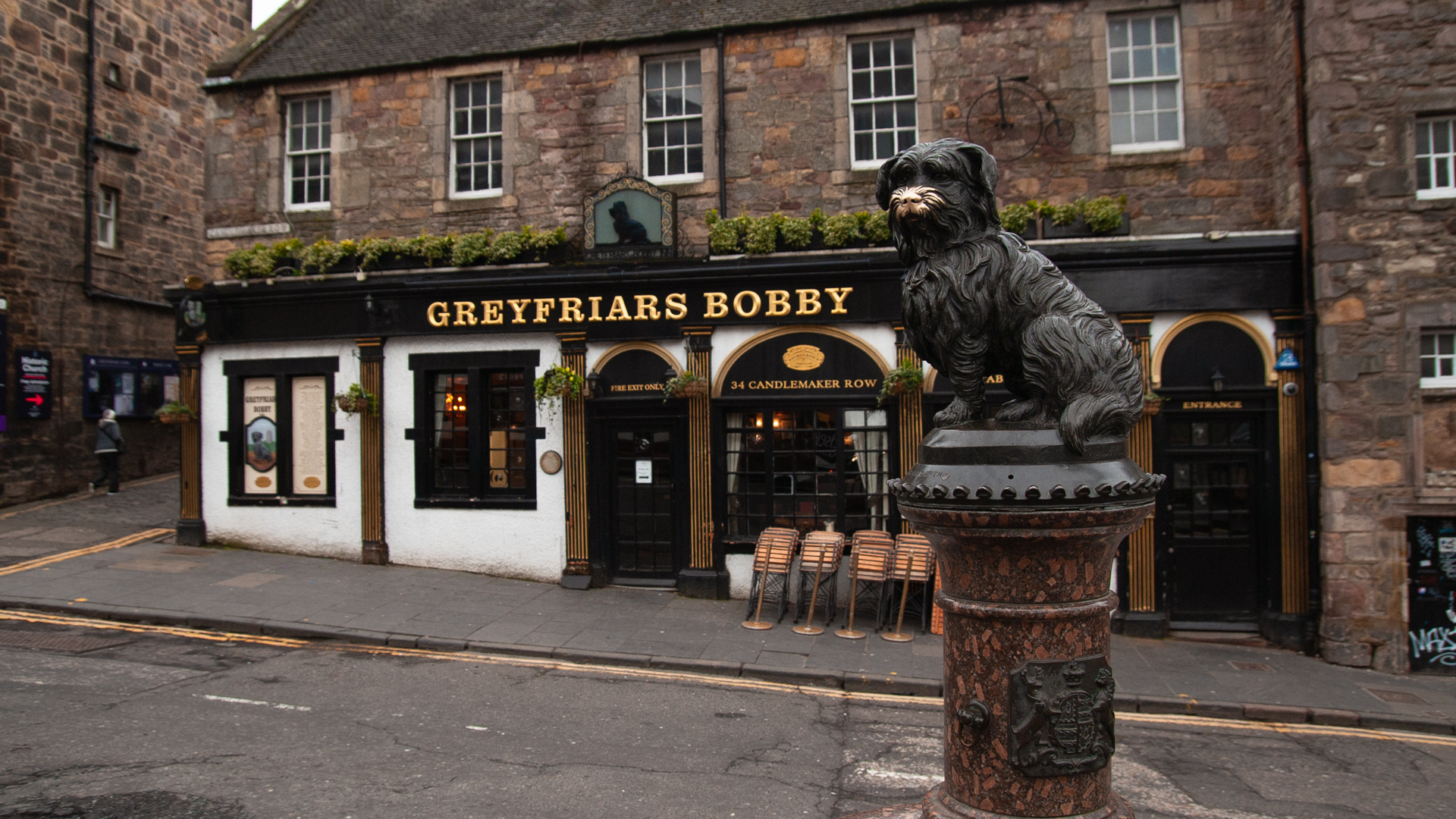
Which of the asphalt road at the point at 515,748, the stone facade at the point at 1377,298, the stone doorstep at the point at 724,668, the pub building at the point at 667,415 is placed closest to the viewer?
the asphalt road at the point at 515,748

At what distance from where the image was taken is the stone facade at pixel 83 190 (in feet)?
52.2

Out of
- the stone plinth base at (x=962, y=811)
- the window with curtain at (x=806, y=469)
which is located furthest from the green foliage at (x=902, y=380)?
the stone plinth base at (x=962, y=811)

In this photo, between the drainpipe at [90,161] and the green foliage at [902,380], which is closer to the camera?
the green foliage at [902,380]

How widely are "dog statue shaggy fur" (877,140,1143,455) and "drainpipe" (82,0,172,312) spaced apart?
1946 cm

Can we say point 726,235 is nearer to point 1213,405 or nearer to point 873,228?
point 873,228

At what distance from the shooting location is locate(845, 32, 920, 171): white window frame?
38.1ft

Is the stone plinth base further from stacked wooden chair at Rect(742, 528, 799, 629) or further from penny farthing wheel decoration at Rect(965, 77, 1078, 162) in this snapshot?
penny farthing wheel decoration at Rect(965, 77, 1078, 162)

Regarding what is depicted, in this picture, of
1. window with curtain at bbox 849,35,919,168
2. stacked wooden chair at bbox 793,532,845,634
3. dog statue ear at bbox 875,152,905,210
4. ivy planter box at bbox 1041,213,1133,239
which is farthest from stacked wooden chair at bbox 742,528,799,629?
dog statue ear at bbox 875,152,905,210

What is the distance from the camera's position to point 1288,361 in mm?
9859

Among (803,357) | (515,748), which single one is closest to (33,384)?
(803,357)

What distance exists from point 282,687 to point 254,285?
297 inches

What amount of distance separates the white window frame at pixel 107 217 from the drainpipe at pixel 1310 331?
21.0m

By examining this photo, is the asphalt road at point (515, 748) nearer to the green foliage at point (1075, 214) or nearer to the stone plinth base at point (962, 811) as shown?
the stone plinth base at point (962, 811)

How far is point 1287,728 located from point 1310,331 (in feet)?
15.4
